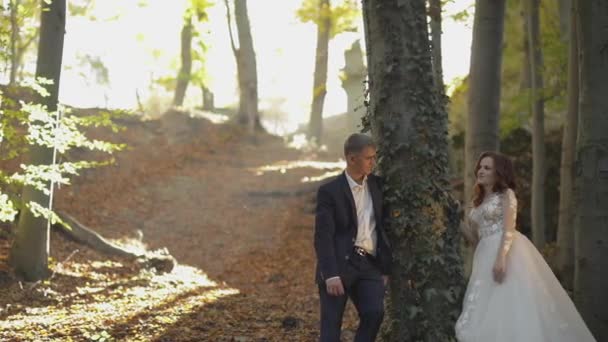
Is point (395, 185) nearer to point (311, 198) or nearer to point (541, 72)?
point (541, 72)

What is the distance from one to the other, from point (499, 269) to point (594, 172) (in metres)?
1.27

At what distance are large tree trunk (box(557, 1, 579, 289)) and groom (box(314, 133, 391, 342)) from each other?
460 cm

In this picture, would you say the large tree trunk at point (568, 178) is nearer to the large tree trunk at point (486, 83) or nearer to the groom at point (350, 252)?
the large tree trunk at point (486, 83)

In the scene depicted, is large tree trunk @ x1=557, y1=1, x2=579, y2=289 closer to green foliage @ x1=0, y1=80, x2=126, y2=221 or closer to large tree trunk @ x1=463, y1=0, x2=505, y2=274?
large tree trunk @ x1=463, y1=0, x2=505, y2=274

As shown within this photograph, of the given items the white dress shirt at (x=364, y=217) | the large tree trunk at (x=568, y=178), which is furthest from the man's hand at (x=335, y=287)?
the large tree trunk at (x=568, y=178)

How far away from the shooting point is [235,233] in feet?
54.3

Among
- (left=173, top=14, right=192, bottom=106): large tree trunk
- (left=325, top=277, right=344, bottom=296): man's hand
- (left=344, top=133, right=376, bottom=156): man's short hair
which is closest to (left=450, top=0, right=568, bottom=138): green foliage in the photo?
(left=344, top=133, right=376, bottom=156): man's short hair

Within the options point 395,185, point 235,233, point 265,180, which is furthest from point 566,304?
point 265,180

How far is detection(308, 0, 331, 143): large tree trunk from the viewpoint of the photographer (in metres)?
24.8

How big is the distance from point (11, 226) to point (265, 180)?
31.1 ft

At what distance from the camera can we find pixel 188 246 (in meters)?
15.4

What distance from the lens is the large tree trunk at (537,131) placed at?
1202 centimetres

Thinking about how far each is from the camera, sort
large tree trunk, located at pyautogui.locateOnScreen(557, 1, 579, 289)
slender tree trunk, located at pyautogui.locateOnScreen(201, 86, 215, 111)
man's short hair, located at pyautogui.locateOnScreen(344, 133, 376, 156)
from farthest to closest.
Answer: slender tree trunk, located at pyautogui.locateOnScreen(201, 86, 215, 111) < large tree trunk, located at pyautogui.locateOnScreen(557, 1, 579, 289) < man's short hair, located at pyautogui.locateOnScreen(344, 133, 376, 156)

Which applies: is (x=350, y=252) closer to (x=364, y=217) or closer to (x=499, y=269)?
(x=364, y=217)
